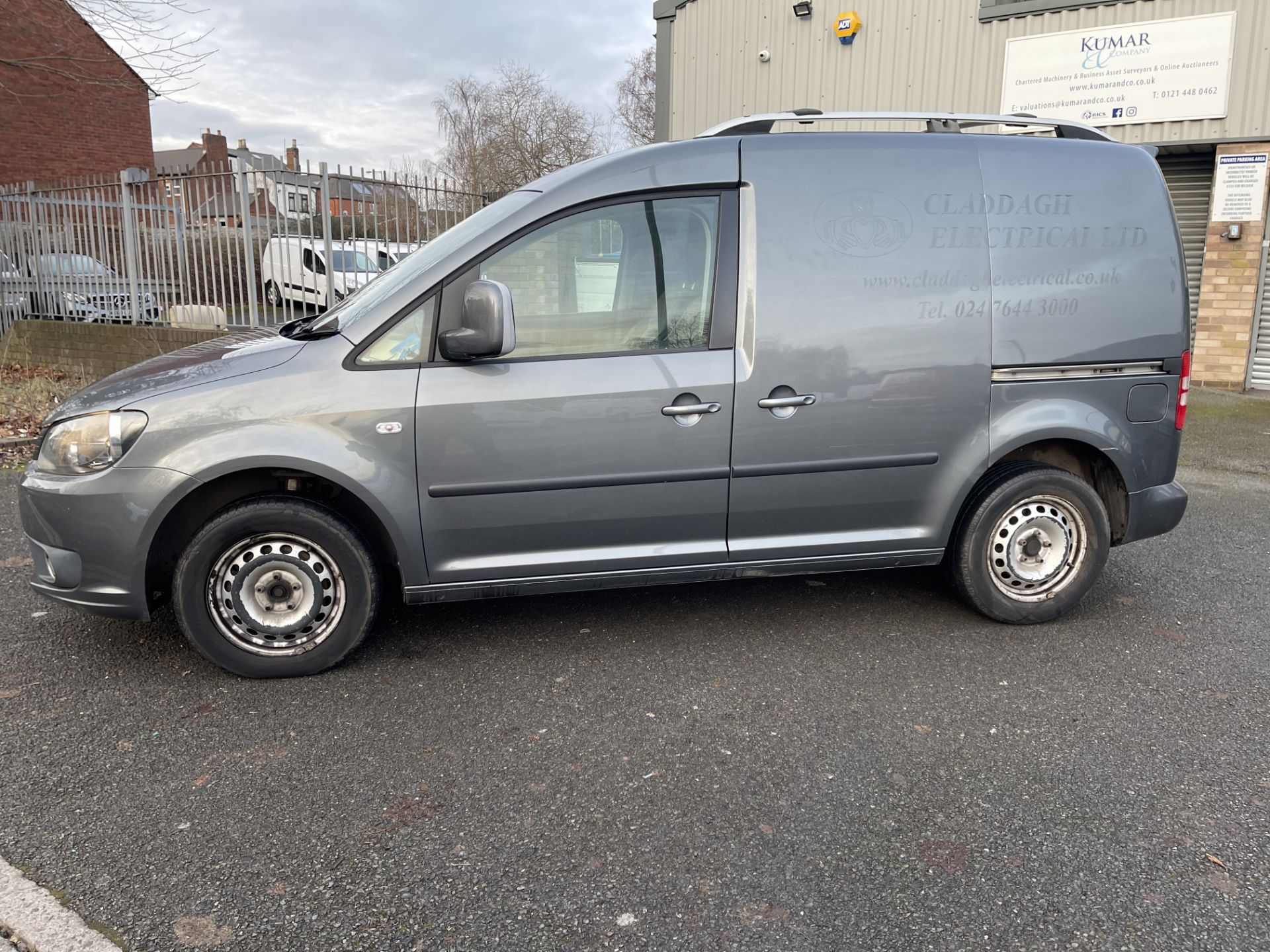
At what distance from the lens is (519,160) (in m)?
33.0

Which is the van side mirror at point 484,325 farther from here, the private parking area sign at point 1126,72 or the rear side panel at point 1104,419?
the private parking area sign at point 1126,72

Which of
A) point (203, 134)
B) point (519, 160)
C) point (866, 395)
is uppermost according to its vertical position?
point (203, 134)

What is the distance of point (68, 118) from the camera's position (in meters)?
26.2

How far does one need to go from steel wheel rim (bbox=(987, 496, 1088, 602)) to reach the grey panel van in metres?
0.02

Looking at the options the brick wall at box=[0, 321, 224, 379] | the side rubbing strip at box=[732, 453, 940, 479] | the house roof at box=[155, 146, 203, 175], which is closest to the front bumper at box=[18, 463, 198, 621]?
the side rubbing strip at box=[732, 453, 940, 479]

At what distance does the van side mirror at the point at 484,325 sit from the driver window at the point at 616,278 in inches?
6.1

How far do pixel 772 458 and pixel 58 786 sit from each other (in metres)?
2.68

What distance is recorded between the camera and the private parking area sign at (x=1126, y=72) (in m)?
10.7

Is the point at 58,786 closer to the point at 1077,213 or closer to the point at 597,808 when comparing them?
the point at 597,808

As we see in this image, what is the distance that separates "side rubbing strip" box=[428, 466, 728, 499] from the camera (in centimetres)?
359

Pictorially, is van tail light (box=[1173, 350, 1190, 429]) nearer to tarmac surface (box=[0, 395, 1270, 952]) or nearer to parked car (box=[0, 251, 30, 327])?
tarmac surface (box=[0, 395, 1270, 952])

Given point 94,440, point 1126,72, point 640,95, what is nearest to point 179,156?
point 640,95

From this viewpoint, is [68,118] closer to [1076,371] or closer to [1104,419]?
[1076,371]

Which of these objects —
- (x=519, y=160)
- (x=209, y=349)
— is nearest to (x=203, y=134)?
(x=519, y=160)
